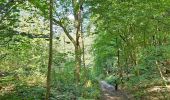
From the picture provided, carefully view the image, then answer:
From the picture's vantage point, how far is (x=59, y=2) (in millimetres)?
18141

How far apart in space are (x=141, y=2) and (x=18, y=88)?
8804mm

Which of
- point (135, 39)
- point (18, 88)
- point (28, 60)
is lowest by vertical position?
point (18, 88)

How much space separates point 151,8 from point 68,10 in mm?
5644

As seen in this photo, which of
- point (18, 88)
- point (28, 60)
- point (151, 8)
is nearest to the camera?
point (18, 88)

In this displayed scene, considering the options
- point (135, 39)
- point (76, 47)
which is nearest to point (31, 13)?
point (76, 47)

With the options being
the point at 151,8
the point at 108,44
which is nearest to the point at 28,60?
the point at 151,8

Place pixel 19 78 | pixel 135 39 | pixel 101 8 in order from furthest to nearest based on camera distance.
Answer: pixel 135 39 → pixel 101 8 → pixel 19 78

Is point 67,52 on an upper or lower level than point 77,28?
lower

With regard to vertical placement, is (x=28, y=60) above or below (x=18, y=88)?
above

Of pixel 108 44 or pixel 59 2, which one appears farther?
pixel 108 44

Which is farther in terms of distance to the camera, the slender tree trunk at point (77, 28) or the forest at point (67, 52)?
the slender tree trunk at point (77, 28)

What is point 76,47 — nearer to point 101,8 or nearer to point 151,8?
point 101,8

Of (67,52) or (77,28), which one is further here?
(77,28)

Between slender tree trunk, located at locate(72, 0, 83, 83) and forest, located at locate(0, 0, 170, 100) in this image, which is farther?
slender tree trunk, located at locate(72, 0, 83, 83)
